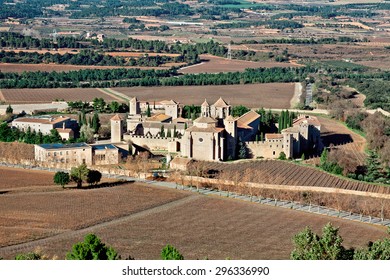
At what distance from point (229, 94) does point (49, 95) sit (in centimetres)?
1141

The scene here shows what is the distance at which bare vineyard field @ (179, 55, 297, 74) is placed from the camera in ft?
212

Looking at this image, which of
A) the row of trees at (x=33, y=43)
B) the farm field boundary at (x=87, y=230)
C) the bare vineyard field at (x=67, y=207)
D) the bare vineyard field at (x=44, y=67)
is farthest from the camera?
the row of trees at (x=33, y=43)

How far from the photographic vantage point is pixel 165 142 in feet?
109

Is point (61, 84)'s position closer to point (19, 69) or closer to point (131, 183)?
point (19, 69)

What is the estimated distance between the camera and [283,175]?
29.6 m

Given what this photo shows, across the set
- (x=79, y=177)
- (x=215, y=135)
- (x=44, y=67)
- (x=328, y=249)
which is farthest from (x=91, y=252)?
(x=44, y=67)

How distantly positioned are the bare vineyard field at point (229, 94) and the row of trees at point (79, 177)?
1941cm

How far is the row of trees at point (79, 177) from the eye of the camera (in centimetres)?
2722

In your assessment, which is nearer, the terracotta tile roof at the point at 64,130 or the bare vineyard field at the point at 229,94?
the terracotta tile roof at the point at 64,130

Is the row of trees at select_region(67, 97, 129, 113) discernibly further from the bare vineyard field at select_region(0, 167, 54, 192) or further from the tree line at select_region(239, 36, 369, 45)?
the tree line at select_region(239, 36, 369, 45)

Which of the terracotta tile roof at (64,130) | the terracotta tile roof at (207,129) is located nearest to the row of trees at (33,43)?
the terracotta tile roof at (64,130)

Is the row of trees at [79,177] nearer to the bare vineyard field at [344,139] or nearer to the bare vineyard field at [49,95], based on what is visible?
the bare vineyard field at [344,139]

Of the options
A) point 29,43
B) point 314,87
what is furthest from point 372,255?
point 29,43

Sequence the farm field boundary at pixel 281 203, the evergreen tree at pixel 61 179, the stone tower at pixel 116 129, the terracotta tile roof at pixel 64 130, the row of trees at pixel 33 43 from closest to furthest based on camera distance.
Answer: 1. the farm field boundary at pixel 281 203
2. the evergreen tree at pixel 61 179
3. the stone tower at pixel 116 129
4. the terracotta tile roof at pixel 64 130
5. the row of trees at pixel 33 43
